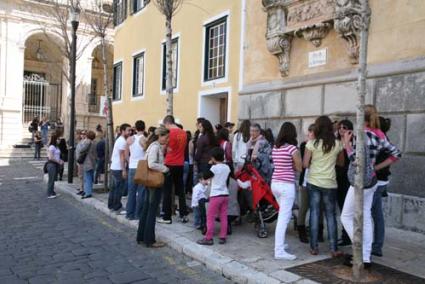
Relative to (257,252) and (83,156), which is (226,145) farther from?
(83,156)

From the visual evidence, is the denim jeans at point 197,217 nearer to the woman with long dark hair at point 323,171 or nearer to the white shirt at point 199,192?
the white shirt at point 199,192

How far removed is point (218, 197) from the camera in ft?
21.2

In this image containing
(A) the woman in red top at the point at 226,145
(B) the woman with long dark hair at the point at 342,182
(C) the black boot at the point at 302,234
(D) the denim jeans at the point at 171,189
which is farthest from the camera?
(A) the woman in red top at the point at 226,145

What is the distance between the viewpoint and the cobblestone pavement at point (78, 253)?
17.4 feet

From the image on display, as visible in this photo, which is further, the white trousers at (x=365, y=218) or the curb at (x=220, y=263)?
the white trousers at (x=365, y=218)

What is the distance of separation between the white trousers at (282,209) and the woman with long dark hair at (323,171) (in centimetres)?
30

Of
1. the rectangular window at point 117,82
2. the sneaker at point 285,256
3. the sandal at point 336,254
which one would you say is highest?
the rectangular window at point 117,82

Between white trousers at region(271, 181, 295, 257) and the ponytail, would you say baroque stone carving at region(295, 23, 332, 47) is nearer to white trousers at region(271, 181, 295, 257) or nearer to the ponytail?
the ponytail

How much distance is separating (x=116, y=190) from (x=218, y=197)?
3.15m

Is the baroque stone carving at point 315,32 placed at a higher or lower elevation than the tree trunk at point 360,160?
higher

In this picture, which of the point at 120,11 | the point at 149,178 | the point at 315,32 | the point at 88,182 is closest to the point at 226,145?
the point at 149,178

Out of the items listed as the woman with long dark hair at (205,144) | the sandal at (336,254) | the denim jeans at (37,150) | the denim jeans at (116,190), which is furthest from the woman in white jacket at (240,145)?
the denim jeans at (37,150)

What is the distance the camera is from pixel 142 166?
6672 millimetres

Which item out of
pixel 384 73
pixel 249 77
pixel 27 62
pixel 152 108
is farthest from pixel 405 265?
pixel 27 62
